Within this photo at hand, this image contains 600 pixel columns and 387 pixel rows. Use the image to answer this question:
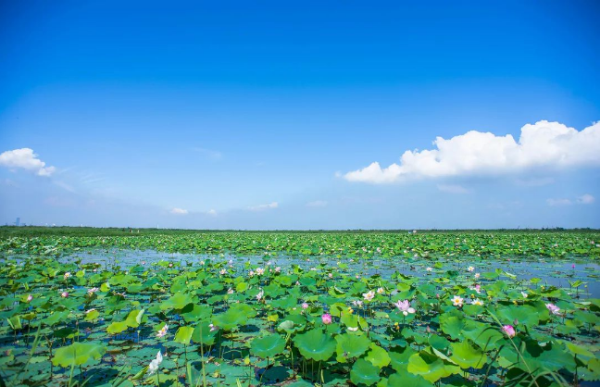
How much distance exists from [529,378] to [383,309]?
2.46 meters

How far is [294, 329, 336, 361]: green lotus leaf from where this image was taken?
6.55ft

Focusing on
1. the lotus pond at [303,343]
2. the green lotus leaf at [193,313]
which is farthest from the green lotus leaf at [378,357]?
the green lotus leaf at [193,313]

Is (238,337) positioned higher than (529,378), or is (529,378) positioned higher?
(529,378)

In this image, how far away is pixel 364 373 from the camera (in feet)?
6.12

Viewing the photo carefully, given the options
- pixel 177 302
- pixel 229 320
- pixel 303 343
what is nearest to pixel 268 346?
pixel 303 343

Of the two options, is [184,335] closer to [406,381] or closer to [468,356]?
[406,381]

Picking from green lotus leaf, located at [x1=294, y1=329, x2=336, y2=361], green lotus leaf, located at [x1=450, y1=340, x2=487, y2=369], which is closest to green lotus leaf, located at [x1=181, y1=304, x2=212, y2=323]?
green lotus leaf, located at [x1=294, y1=329, x2=336, y2=361]

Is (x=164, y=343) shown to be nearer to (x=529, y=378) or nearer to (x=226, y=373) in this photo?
(x=226, y=373)

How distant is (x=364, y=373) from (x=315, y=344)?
41 cm

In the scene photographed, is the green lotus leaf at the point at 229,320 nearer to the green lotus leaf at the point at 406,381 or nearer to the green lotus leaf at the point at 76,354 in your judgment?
the green lotus leaf at the point at 76,354

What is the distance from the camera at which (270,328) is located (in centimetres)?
319

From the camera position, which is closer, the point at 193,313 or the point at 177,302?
the point at 193,313

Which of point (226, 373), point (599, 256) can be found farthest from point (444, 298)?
point (599, 256)

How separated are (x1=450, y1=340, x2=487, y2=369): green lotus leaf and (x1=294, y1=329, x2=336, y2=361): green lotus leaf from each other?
82cm
